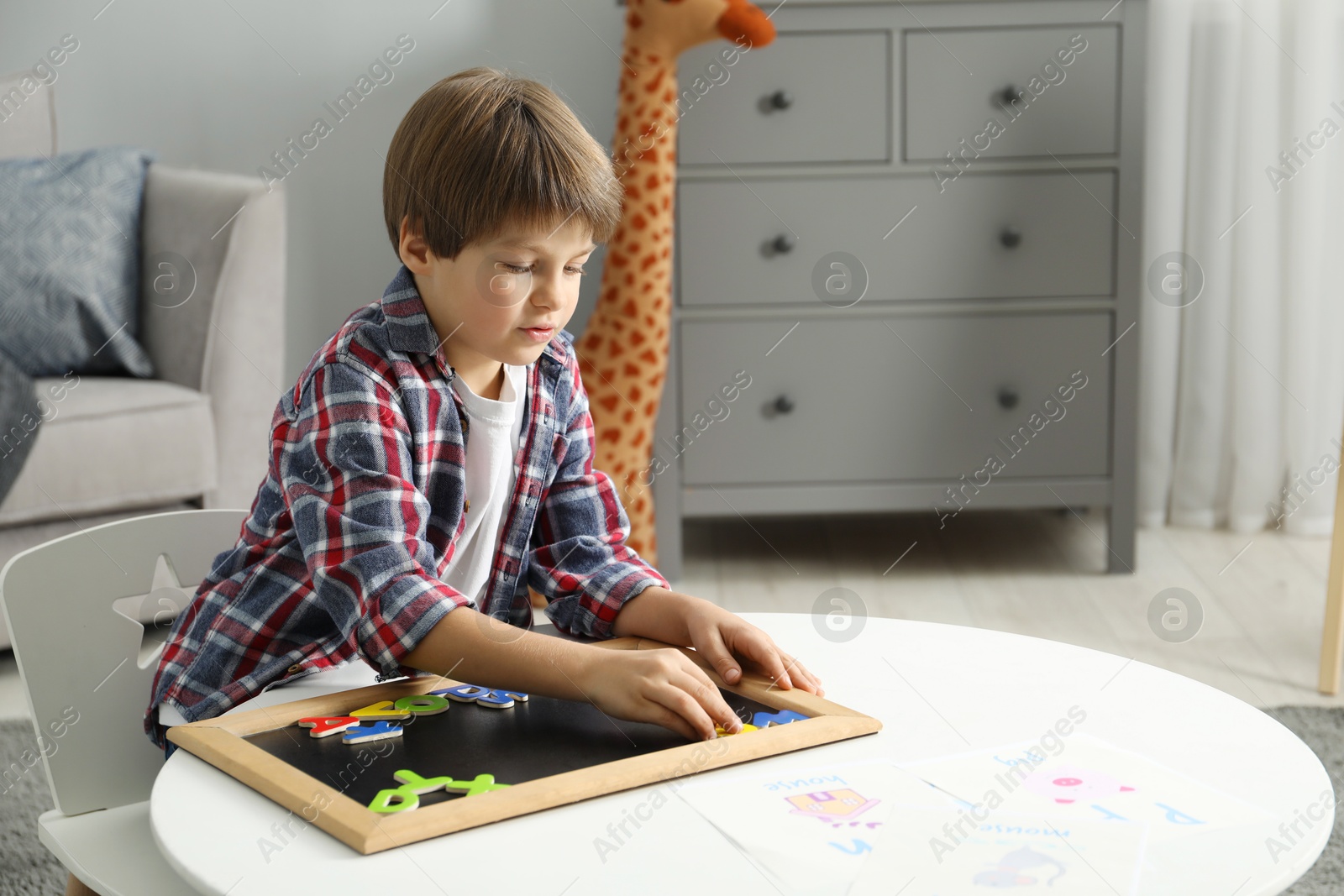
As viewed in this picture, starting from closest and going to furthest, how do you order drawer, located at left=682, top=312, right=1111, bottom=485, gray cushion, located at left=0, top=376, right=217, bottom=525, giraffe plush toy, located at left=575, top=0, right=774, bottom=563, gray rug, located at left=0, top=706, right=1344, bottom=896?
gray rug, located at left=0, top=706, right=1344, bottom=896 → gray cushion, located at left=0, top=376, right=217, bottom=525 → giraffe plush toy, located at left=575, top=0, right=774, bottom=563 → drawer, located at left=682, top=312, right=1111, bottom=485

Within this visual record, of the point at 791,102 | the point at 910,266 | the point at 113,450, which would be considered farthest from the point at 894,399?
the point at 113,450

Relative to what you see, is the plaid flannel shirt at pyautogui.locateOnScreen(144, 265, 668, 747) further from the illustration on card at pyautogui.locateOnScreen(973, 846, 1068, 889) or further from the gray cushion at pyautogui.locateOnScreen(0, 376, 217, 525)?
the gray cushion at pyautogui.locateOnScreen(0, 376, 217, 525)

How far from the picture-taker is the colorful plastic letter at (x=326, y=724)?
0.76m

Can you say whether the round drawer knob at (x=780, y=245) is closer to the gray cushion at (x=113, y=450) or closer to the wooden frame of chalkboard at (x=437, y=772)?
the gray cushion at (x=113, y=450)

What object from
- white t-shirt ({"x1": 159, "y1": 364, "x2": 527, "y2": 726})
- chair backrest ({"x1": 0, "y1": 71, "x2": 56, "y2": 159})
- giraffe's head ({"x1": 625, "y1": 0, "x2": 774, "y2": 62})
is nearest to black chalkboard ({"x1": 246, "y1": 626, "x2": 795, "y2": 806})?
white t-shirt ({"x1": 159, "y1": 364, "x2": 527, "y2": 726})

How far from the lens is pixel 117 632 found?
3.39 feet

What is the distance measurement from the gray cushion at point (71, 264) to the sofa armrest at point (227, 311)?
66 millimetres

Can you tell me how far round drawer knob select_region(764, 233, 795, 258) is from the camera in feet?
7.90

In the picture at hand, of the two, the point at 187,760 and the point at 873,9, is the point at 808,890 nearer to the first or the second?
the point at 187,760

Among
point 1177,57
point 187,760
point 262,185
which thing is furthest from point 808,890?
point 1177,57

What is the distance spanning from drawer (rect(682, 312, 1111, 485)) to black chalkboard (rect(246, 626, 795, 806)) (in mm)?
1671

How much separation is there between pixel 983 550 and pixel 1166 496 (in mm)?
512

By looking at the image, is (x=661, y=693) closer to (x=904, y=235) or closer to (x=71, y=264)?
(x=904, y=235)

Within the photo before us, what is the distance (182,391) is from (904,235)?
4.32ft
